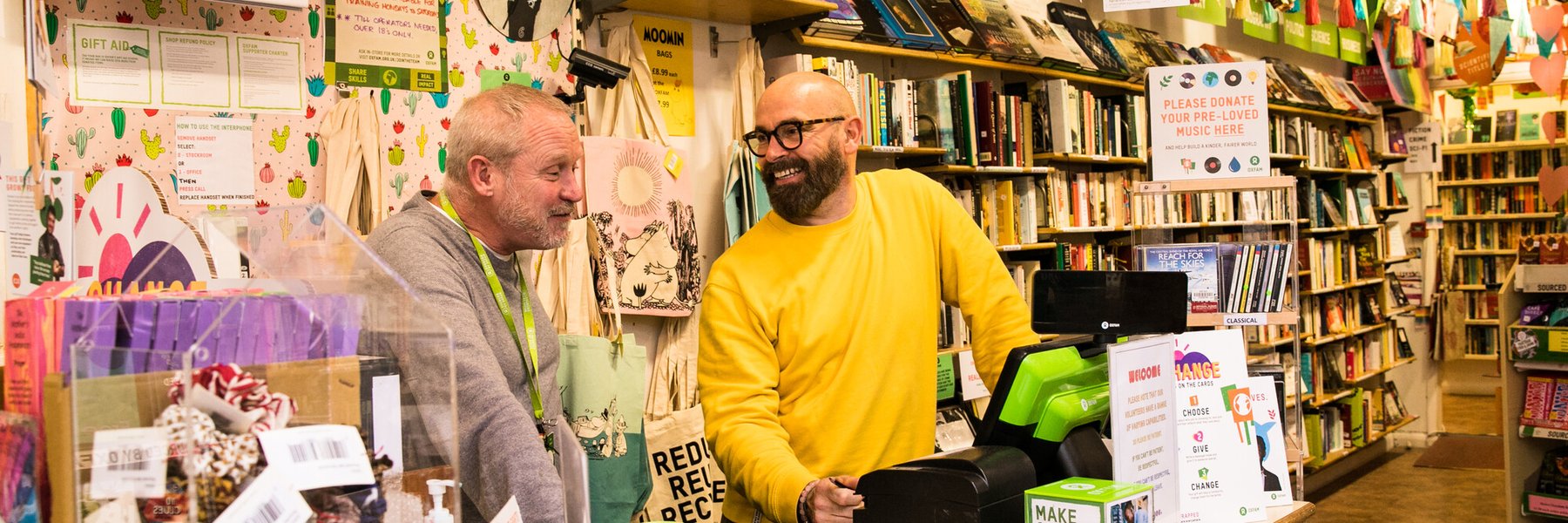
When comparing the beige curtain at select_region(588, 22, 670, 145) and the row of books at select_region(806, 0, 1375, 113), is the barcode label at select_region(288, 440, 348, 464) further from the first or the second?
the row of books at select_region(806, 0, 1375, 113)

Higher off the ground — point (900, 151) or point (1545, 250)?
point (900, 151)

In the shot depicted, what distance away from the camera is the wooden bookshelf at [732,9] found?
3773 mm

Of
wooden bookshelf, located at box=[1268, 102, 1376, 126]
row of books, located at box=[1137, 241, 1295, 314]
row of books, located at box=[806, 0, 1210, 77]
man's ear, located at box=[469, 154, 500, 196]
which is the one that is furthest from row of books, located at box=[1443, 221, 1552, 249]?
man's ear, located at box=[469, 154, 500, 196]

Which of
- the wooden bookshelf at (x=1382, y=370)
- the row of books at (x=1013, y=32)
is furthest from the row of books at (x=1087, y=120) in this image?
the wooden bookshelf at (x=1382, y=370)

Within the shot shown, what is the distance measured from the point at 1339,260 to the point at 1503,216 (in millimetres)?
5119

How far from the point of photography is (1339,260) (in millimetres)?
8133

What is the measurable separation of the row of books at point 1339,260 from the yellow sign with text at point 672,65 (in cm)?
495

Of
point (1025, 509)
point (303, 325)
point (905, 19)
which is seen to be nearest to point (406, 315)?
point (303, 325)

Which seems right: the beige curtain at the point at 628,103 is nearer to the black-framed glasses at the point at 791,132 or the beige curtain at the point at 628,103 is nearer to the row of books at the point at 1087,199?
the black-framed glasses at the point at 791,132

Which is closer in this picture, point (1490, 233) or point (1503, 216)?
point (1503, 216)

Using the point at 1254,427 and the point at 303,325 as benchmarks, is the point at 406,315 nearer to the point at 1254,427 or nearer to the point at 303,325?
the point at 303,325

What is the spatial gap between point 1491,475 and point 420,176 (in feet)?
24.5

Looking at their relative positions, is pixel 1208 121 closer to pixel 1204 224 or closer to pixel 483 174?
pixel 1204 224

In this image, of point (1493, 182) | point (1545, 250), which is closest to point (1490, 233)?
point (1493, 182)
